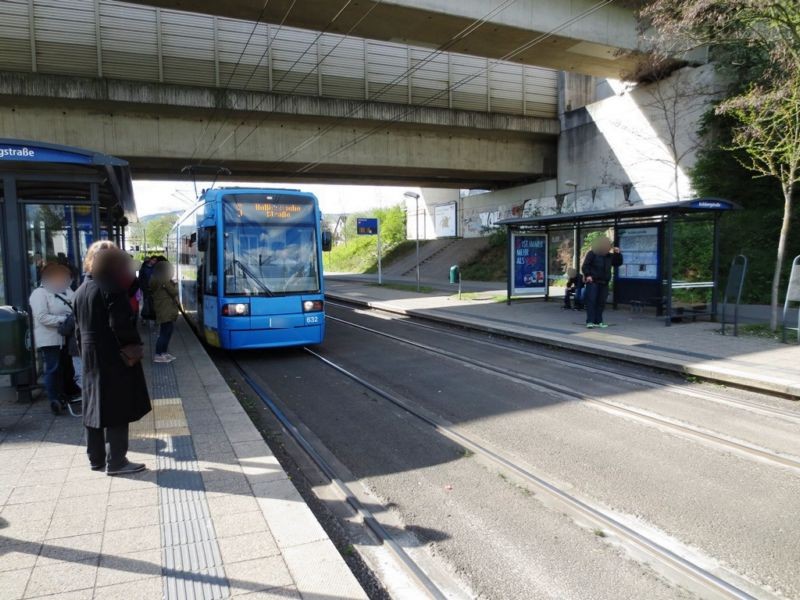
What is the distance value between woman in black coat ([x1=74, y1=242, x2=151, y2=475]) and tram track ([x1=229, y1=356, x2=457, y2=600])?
5.37 feet

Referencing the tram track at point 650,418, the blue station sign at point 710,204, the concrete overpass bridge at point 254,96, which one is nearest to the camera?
the tram track at point 650,418

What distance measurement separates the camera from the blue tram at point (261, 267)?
32.0ft

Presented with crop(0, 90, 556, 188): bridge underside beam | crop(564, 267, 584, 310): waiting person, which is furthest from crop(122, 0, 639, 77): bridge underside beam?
crop(564, 267, 584, 310): waiting person

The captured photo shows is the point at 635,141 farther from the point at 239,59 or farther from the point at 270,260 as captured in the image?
the point at 270,260

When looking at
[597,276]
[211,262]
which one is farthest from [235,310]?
[597,276]

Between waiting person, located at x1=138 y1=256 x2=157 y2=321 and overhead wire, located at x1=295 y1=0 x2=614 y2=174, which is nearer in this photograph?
waiting person, located at x1=138 y1=256 x2=157 y2=321

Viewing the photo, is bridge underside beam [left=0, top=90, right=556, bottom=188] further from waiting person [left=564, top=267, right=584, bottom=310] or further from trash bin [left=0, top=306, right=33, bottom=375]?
trash bin [left=0, top=306, right=33, bottom=375]

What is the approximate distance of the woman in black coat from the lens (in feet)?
13.9

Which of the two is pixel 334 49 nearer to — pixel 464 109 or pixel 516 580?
pixel 464 109

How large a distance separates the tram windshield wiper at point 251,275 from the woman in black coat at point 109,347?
5409mm

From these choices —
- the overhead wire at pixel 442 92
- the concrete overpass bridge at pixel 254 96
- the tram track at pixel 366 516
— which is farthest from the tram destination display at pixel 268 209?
the overhead wire at pixel 442 92

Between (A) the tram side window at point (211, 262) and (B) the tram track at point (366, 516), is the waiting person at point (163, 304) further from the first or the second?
(B) the tram track at point (366, 516)

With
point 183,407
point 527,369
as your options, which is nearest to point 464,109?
point 527,369

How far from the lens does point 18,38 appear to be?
752 inches
